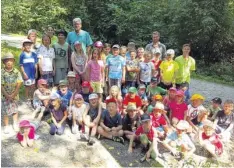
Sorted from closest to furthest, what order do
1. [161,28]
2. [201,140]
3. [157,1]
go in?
[201,140] < [161,28] < [157,1]

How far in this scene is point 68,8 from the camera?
896 inches

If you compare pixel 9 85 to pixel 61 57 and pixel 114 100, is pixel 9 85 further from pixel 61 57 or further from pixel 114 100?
pixel 114 100

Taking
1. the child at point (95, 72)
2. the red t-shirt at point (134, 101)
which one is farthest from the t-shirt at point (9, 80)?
the red t-shirt at point (134, 101)

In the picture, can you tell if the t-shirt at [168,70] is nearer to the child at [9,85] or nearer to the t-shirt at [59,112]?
the t-shirt at [59,112]

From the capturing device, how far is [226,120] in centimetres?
748

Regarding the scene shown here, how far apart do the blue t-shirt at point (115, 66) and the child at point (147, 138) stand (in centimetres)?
168

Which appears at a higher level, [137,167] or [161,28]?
[161,28]

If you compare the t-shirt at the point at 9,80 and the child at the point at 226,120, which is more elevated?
the t-shirt at the point at 9,80

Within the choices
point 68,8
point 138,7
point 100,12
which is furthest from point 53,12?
point 138,7

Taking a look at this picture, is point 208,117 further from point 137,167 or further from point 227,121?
point 137,167

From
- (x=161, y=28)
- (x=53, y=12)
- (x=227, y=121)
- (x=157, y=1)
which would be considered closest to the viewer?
(x=227, y=121)

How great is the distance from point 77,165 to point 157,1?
654 inches

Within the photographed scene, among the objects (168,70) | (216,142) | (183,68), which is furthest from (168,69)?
(216,142)

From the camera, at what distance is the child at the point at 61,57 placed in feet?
26.4
